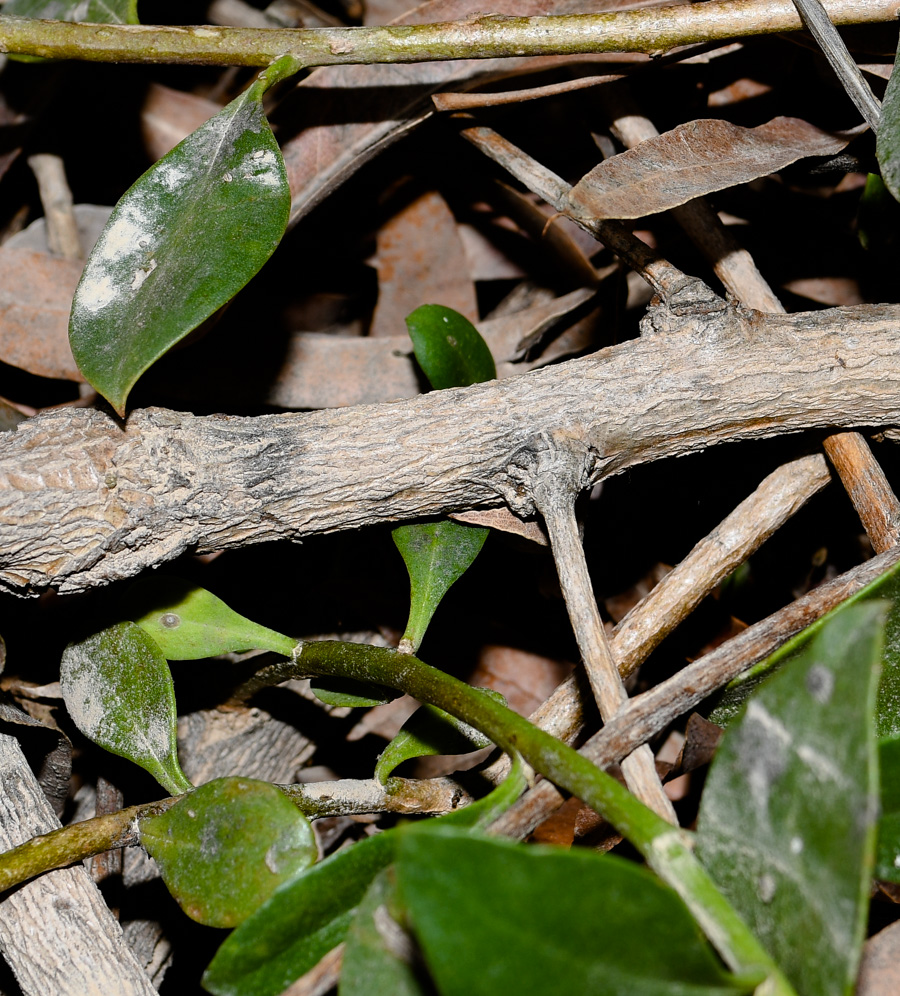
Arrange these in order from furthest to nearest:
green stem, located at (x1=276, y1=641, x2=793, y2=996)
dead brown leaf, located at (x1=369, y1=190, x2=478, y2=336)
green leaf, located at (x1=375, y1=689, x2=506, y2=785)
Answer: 1. dead brown leaf, located at (x1=369, y1=190, x2=478, y2=336)
2. green leaf, located at (x1=375, y1=689, x2=506, y2=785)
3. green stem, located at (x1=276, y1=641, x2=793, y2=996)

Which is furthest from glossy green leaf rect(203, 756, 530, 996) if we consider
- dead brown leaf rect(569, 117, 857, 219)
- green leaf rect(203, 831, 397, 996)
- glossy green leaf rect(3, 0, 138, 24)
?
glossy green leaf rect(3, 0, 138, 24)

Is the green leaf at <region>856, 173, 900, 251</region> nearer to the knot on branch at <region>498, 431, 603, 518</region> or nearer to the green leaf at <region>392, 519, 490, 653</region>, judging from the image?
the knot on branch at <region>498, 431, 603, 518</region>

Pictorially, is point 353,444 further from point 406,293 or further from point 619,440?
point 406,293

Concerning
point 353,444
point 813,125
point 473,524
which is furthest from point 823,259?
point 353,444

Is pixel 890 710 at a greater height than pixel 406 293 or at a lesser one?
lesser

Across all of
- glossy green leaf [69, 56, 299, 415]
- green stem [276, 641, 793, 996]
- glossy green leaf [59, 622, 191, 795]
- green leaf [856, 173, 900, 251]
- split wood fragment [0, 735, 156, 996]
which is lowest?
split wood fragment [0, 735, 156, 996]
